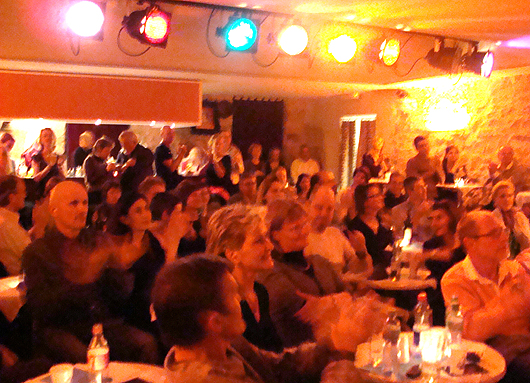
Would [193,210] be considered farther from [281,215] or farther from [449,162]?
[449,162]

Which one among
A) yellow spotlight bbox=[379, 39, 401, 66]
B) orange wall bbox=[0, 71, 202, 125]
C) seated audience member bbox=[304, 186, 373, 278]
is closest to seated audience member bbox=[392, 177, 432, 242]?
seated audience member bbox=[304, 186, 373, 278]

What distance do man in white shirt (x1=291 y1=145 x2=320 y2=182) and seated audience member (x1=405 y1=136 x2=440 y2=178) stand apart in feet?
5.87

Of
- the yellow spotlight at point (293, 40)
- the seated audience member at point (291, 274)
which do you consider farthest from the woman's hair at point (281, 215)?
the yellow spotlight at point (293, 40)

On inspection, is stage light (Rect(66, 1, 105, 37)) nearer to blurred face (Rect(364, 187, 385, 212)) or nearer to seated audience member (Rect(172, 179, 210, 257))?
seated audience member (Rect(172, 179, 210, 257))

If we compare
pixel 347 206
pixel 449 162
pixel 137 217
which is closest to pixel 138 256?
pixel 137 217

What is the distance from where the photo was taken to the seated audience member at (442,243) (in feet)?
12.1

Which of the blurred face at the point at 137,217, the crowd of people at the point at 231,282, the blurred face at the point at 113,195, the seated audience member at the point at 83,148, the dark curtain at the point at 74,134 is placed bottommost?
the crowd of people at the point at 231,282

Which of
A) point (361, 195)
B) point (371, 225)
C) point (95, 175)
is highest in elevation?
point (95, 175)

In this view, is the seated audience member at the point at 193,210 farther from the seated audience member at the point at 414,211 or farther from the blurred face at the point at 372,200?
the seated audience member at the point at 414,211

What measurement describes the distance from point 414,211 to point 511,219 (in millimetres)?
831

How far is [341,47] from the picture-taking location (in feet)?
16.5

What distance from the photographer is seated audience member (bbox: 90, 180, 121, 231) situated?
3.35 metres

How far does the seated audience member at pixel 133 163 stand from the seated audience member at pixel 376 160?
8.84 ft

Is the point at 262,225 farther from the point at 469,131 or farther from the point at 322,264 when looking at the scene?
the point at 469,131
